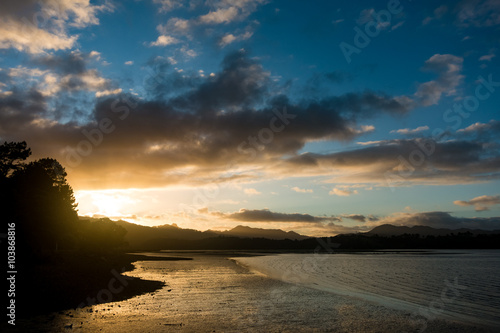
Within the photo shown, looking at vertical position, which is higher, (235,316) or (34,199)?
(34,199)

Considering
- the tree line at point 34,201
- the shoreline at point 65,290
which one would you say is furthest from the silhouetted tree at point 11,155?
the shoreline at point 65,290

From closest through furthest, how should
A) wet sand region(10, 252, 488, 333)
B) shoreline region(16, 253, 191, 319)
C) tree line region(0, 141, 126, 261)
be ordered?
wet sand region(10, 252, 488, 333), shoreline region(16, 253, 191, 319), tree line region(0, 141, 126, 261)

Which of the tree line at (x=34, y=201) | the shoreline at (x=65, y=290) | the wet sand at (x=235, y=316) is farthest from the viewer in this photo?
the tree line at (x=34, y=201)

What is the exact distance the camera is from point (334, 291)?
40.6 m

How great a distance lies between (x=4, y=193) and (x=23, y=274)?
31.6m

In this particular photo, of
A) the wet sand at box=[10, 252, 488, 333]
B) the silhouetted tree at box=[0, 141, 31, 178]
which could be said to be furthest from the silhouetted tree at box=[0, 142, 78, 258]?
the wet sand at box=[10, 252, 488, 333]

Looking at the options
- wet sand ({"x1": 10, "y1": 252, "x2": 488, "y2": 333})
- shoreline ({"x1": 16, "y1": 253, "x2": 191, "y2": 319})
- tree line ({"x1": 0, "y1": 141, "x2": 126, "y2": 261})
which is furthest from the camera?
tree line ({"x1": 0, "y1": 141, "x2": 126, "y2": 261})

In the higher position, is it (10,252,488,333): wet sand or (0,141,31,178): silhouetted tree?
(0,141,31,178): silhouetted tree

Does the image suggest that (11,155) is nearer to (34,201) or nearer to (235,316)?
(34,201)

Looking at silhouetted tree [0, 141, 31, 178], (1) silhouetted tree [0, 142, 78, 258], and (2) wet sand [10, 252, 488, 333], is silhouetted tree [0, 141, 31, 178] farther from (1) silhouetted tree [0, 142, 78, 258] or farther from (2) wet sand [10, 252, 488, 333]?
(2) wet sand [10, 252, 488, 333]

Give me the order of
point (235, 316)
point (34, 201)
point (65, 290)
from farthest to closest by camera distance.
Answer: point (34, 201) < point (65, 290) < point (235, 316)

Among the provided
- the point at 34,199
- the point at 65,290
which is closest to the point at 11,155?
the point at 34,199

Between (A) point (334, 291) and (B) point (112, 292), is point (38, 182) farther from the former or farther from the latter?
(A) point (334, 291)

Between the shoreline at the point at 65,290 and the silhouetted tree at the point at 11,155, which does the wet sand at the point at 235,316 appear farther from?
the silhouetted tree at the point at 11,155
